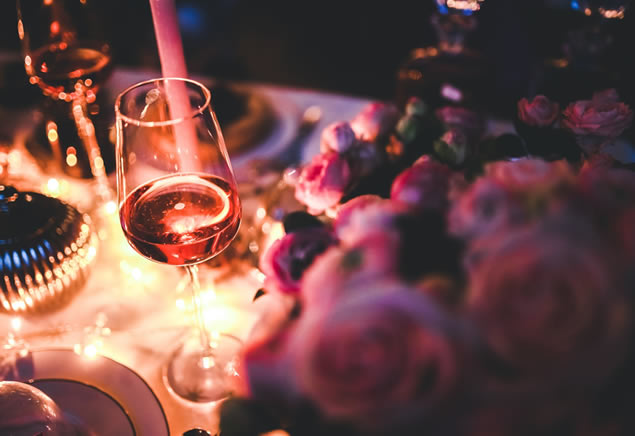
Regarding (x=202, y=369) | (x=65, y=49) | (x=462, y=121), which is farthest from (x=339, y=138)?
(x=65, y=49)

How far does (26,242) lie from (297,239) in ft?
1.86

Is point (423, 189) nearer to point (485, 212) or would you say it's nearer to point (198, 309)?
point (485, 212)

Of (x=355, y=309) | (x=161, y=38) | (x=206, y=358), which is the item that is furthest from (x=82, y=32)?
(x=355, y=309)

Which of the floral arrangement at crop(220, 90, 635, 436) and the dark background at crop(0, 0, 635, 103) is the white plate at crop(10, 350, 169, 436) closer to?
the floral arrangement at crop(220, 90, 635, 436)

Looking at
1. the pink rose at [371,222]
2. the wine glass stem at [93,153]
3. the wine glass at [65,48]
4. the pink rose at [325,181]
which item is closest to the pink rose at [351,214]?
the pink rose at [371,222]

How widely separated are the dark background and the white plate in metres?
2.00

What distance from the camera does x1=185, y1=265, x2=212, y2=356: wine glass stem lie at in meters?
0.79

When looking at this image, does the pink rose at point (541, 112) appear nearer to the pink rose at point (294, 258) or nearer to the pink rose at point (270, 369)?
the pink rose at point (294, 258)

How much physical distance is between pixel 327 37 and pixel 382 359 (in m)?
3.41

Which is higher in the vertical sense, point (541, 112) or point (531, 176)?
point (531, 176)

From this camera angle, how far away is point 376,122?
737mm

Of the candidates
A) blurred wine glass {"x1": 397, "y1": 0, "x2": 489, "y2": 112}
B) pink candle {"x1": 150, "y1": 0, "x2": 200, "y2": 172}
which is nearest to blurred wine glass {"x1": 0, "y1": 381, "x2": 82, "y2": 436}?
pink candle {"x1": 150, "y1": 0, "x2": 200, "y2": 172}

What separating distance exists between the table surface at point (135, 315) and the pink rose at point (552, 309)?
571 millimetres

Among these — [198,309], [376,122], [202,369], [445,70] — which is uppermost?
[376,122]
